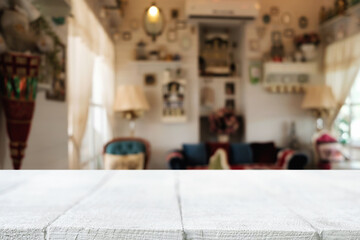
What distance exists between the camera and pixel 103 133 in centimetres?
371

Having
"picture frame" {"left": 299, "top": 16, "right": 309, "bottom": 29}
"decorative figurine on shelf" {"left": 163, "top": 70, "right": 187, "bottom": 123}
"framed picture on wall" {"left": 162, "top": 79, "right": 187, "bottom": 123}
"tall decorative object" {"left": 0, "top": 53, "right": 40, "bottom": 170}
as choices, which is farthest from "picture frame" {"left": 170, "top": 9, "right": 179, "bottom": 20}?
"tall decorative object" {"left": 0, "top": 53, "right": 40, "bottom": 170}

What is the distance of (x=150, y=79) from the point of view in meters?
4.42

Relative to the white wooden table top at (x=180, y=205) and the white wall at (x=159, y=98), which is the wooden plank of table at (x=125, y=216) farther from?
the white wall at (x=159, y=98)

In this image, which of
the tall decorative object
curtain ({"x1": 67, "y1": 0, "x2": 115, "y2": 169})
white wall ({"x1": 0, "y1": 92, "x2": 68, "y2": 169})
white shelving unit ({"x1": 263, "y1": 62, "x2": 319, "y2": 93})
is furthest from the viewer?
white shelving unit ({"x1": 263, "y1": 62, "x2": 319, "y2": 93})

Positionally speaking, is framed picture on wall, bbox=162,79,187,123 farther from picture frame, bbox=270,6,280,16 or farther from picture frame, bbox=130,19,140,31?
picture frame, bbox=270,6,280,16

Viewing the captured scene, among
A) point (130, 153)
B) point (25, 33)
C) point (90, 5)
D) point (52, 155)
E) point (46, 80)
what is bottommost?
point (130, 153)

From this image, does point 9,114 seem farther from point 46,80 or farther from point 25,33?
point 46,80

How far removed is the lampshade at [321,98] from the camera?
3959mm

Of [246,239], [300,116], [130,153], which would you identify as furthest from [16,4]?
[300,116]

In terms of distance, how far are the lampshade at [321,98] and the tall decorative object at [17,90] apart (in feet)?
12.2

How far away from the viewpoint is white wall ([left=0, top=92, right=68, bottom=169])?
155 centimetres

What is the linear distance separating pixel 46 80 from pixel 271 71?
346 centimetres

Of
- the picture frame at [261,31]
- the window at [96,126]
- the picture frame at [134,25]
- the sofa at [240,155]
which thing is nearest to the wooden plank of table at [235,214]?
the window at [96,126]

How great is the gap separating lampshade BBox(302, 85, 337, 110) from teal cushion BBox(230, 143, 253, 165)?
1067 mm
